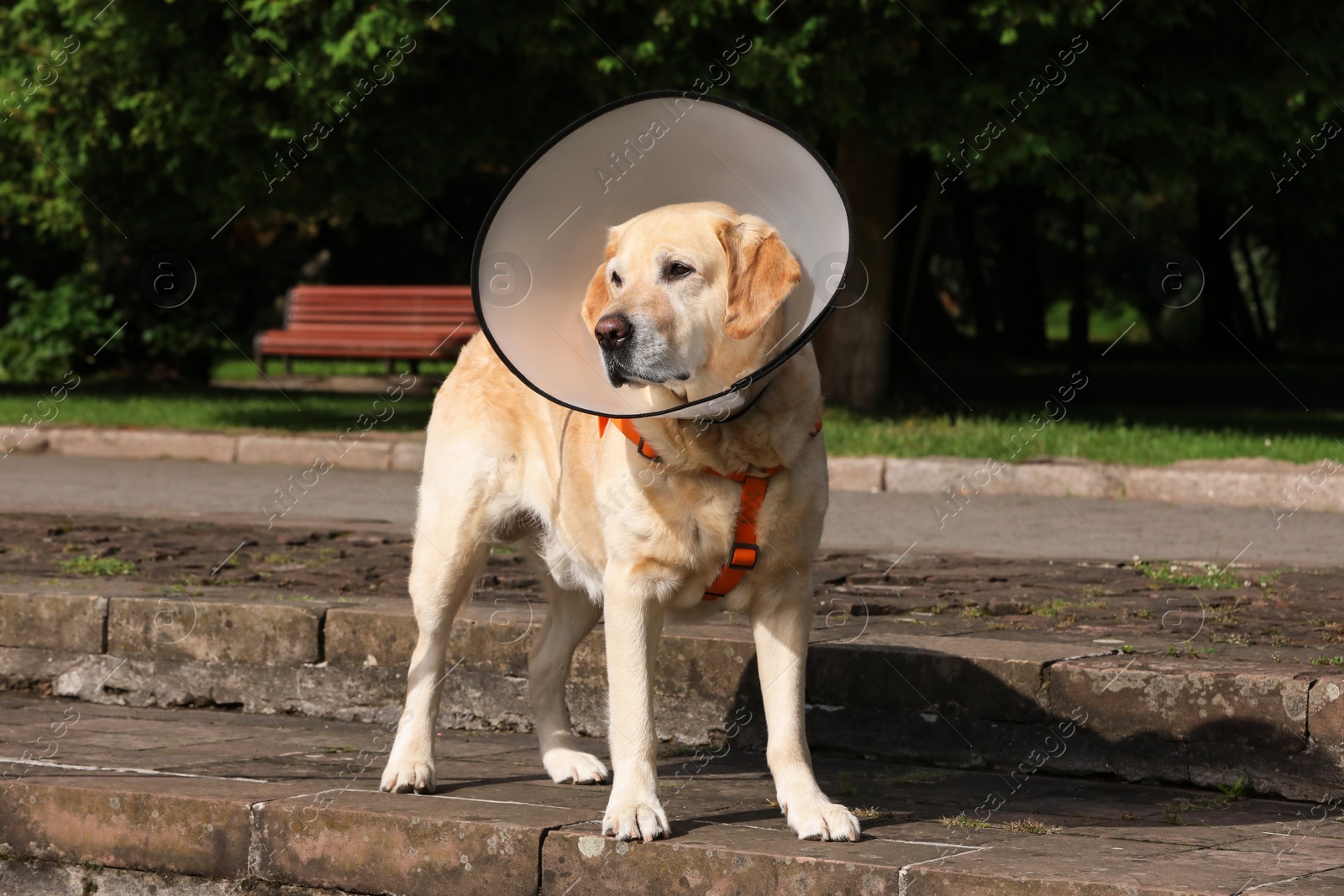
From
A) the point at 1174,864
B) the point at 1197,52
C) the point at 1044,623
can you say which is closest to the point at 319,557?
the point at 1044,623

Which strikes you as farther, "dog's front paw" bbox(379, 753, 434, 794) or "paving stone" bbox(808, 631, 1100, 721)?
"paving stone" bbox(808, 631, 1100, 721)

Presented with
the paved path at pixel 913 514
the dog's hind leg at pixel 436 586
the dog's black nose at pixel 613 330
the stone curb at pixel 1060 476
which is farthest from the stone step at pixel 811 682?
the stone curb at pixel 1060 476

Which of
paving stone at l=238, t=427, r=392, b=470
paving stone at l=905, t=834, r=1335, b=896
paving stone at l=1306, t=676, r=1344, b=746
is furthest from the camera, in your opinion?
paving stone at l=238, t=427, r=392, b=470

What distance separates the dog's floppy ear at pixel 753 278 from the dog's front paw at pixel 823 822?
3.64 ft

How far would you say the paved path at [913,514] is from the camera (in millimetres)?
8023

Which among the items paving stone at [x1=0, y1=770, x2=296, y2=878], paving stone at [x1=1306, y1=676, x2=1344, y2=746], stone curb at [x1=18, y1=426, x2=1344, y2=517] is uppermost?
stone curb at [x1=18, y1=426, x2=1344, y2=517]

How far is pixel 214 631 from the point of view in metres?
5.87

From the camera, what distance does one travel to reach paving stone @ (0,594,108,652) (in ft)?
19.8

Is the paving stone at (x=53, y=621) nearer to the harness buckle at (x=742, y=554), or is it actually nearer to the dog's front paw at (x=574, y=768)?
the dog's front paw at (x=574, y=768)

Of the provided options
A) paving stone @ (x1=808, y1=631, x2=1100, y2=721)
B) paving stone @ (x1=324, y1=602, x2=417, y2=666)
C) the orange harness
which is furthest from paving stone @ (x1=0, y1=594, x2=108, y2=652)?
the orange harness

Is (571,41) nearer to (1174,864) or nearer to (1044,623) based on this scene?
(1044,623)

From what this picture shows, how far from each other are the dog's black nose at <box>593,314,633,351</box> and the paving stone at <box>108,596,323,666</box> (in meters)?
2.51

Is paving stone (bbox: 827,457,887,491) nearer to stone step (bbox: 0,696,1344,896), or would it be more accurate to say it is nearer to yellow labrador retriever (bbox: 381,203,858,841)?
stone step (bbox: 0,696,1344,896)

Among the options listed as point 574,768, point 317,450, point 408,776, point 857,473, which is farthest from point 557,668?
point 317,450
